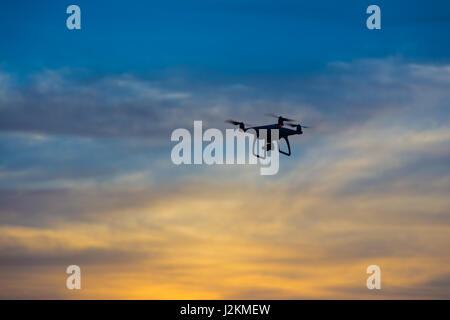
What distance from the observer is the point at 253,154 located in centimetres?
17412

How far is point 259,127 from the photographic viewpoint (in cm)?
18125

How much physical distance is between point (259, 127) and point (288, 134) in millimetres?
8350

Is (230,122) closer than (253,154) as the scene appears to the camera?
No

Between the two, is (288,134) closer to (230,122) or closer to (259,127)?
(259,127)

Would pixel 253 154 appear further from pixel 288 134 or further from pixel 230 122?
pixel 230 122

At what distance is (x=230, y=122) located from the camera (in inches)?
7657

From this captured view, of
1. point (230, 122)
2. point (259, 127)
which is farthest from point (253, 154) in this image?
point (230, 122)

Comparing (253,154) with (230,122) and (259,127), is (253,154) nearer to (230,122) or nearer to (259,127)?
(259,127)

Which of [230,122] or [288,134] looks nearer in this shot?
[288,134]

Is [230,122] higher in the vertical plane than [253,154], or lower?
higher

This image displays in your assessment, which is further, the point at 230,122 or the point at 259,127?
the point at 230,122

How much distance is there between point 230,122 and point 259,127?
50.0 feet

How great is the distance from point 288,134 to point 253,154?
10558 millimetres

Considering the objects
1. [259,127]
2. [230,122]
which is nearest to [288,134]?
[259,127]
